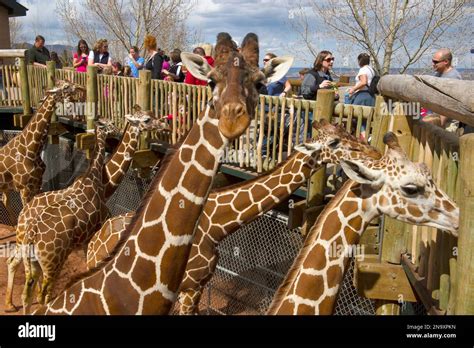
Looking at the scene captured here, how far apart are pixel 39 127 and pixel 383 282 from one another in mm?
7551

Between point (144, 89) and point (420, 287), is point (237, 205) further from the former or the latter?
point (144, 89)

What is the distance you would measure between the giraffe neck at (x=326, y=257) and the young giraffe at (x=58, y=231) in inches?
161

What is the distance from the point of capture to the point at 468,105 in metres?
2.28

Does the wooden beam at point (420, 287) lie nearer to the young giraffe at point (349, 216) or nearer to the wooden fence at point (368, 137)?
the wooden fence at point (368, 137)

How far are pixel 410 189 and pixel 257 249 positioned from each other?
165 inches

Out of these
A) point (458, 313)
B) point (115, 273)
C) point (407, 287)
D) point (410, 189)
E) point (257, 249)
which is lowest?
point (257, 249)

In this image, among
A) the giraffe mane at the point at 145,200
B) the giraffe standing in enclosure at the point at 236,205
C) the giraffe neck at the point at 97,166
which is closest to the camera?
the giraffe mane at the point at 145,200

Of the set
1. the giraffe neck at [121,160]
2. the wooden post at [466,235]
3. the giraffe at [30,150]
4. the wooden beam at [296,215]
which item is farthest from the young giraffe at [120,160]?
the wooden post at [466,235]

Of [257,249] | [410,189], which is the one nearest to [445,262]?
[410,189]

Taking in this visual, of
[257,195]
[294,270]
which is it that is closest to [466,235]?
[294,270]

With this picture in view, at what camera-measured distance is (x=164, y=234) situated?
3.23m

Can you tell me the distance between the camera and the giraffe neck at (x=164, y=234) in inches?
125
